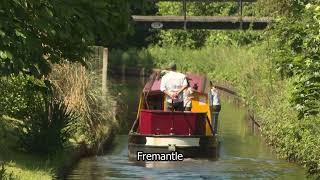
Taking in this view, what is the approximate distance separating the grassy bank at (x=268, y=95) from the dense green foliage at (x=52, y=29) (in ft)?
20.4

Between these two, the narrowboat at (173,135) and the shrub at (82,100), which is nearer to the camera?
the narrowboat at (173,135)

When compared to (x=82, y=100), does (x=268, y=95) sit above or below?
above

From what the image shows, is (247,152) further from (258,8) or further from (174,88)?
(258,8)

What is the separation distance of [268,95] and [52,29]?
17415mm

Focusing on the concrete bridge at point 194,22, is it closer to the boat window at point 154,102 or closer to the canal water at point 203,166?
the canal water at point 203,166

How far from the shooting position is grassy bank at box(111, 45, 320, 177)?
48.4 ft

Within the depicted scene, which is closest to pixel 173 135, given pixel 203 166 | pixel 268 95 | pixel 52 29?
pixel 203 166

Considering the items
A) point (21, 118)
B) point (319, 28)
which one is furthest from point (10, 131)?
point (319, 28)

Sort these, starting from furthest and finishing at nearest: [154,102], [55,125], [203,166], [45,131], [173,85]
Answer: [154,102] → [173,85] → [203,166] → [55,125] → [45,131]

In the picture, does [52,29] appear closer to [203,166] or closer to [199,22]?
[203,166]

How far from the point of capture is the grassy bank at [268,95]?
14.7 metres

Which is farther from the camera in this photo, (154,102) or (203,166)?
(154,102)

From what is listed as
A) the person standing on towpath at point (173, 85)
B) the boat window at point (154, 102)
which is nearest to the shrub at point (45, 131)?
the person standing on towpath at point (173, 85)

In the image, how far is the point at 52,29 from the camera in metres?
6.98
